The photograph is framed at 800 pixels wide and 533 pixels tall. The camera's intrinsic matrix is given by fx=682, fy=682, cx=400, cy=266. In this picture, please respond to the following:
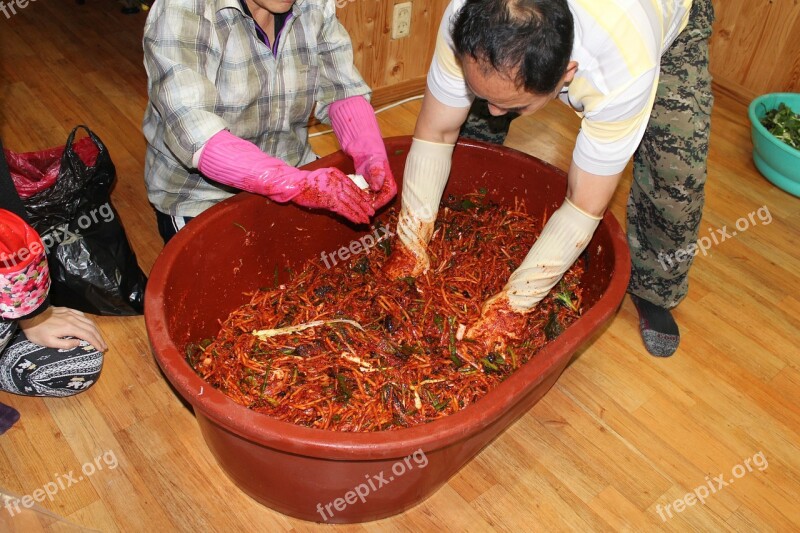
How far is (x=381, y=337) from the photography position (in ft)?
5.47

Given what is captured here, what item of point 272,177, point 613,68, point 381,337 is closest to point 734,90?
point 613,68

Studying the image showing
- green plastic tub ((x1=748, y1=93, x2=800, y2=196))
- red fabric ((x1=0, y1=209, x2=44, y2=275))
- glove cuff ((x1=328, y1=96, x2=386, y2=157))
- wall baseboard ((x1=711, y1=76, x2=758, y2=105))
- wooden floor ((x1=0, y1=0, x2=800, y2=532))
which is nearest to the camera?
red fabric ((x1=0, y1=209, x2=44, y2=275))

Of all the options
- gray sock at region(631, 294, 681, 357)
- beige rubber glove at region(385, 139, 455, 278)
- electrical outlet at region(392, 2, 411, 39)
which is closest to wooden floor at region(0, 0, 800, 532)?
gray sock at region(631, 294, 681, 357)

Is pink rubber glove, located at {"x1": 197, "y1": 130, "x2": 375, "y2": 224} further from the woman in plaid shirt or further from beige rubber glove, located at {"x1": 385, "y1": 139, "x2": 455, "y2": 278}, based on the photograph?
beige rubber glove, located at {"x1": 385, "y1": 139, "x2": 455, "y2": 278}

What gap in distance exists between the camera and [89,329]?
1780 millimetres

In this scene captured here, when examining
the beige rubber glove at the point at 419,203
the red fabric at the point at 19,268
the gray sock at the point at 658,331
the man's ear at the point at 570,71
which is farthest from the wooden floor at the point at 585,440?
the man's ear at the point at 570,71

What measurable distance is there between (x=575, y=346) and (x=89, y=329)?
4.04ft

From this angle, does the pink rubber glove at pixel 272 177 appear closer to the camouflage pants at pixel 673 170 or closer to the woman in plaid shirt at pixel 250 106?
the woman in plaid shirt at pixel 250 106

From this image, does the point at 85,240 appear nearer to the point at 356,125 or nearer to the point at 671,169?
the point at 356,125

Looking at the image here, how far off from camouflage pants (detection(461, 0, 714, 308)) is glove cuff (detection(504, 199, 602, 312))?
33 centimetres

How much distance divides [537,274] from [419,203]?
363 millimetres

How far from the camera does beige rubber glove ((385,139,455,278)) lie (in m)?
1.69

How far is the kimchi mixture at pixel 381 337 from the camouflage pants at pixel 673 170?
252 millimetres

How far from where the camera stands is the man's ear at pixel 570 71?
3.96 ft
